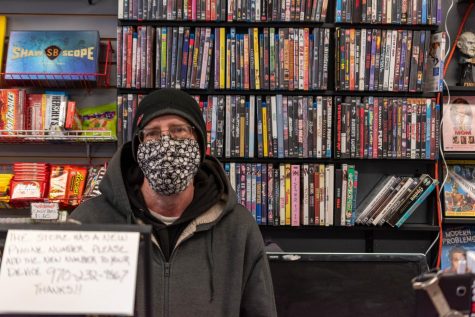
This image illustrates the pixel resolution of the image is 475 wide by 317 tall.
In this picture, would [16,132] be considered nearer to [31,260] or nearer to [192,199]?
[192,199]

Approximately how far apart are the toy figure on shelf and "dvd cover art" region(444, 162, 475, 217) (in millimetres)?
493

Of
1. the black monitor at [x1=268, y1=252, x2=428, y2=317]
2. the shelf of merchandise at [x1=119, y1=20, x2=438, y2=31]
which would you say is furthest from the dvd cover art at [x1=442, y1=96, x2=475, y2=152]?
the black monitor at [x1=268, y1=252, x2=428, y2=317]

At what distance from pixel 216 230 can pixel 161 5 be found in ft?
4.79

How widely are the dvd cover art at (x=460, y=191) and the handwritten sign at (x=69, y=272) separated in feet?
7.41

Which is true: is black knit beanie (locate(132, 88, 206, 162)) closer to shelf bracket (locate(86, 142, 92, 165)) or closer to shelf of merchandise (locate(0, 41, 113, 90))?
shelf of merchandise (locate(0, 41, 113, 90))

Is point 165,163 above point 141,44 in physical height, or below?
below

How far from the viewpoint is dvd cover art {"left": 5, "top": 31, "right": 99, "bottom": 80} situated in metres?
2.28

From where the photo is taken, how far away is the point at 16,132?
2209mm

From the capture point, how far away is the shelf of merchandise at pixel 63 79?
89.3 inches

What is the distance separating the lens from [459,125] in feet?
7.92

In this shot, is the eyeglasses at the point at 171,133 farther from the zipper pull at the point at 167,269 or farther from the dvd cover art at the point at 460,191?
the dvd cover art at the point at 460,191

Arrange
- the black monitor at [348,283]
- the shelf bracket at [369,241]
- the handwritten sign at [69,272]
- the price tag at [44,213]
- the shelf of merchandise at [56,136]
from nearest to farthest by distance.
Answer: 1. the handwritten sign at [69,272]
2. the price tag at [44,213]
3. the black monitor at [348,283]
4. the shelf of merchandise at [56,136]
5. the shelf bracket at [369,241]

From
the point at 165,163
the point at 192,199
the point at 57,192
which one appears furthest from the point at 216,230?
the point at 57,192

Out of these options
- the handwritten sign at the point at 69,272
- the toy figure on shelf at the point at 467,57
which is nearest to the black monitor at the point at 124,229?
the handwritten sign at the point at 69,272
